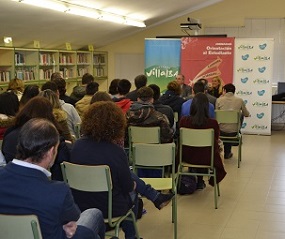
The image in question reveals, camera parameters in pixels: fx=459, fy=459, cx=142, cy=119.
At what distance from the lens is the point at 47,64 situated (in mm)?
10422

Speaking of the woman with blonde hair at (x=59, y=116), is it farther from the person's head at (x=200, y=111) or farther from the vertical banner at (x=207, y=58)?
the vertical banner at (x=207, y=58)

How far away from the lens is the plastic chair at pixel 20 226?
6.50 feet

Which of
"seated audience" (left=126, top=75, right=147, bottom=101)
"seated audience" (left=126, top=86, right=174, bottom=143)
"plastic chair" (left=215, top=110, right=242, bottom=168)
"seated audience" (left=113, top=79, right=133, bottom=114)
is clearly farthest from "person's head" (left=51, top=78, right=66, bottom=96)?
"plastic chair" (left=215, top=110, right=242, bottom=168)

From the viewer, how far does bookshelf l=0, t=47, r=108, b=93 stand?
29.4ft

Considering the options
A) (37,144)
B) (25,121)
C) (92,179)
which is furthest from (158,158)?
(37,144)

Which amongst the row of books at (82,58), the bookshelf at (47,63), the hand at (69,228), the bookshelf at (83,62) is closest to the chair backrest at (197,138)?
the hand at (69,228)

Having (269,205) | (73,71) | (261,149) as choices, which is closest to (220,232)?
(269,205)

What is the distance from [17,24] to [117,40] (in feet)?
17.5

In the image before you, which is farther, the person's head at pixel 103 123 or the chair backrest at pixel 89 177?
the person's head at pixel 103 123

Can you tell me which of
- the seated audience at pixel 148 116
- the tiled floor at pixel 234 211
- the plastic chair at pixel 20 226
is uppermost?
the seated audience at pixel 148 116

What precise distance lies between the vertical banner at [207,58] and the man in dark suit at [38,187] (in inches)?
309

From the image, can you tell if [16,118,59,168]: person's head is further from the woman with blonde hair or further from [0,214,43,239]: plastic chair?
the woman with blonde hair

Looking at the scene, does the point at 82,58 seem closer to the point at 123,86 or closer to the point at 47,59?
the point at 47,59

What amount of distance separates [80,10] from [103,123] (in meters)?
5.57
